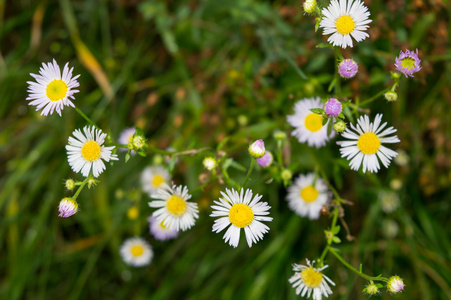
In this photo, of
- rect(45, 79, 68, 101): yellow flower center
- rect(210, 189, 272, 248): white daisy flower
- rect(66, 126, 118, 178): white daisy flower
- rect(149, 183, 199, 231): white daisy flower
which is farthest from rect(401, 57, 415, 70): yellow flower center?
rect(45, 79, 68, 101): yellow flower center

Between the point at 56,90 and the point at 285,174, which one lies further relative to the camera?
the point at 285,174

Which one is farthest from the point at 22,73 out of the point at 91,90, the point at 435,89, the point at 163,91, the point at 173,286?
the point at 435,89

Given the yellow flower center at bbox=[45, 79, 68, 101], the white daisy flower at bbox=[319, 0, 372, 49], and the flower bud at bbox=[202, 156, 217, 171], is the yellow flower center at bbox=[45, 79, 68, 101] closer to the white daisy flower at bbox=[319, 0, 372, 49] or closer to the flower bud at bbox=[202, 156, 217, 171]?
the flower bud at bbox=[202, 156, 217, 171]

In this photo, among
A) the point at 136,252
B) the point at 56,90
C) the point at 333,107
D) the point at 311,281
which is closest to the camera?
the point at 333,107

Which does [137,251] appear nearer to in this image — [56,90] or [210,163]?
[210,163]

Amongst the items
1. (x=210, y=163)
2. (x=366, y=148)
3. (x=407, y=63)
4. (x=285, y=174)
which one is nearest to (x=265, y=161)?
(x=285, y=174)

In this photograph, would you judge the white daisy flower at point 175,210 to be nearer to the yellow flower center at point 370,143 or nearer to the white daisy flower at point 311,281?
the white daisy flower at point 311,281

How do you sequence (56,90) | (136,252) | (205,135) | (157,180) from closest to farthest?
(56,90), (157,180), (205,135), (136,252)
